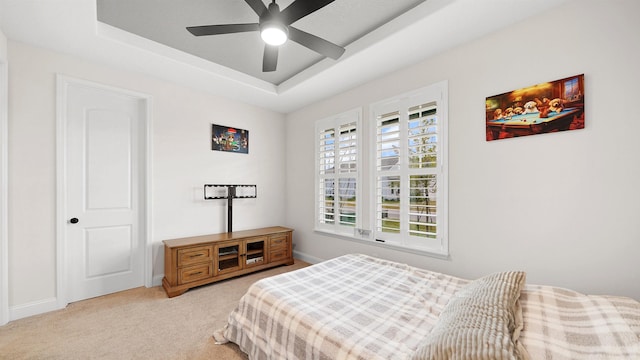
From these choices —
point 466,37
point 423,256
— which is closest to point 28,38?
point 466,37

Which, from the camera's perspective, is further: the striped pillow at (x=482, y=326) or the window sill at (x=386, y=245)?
the window sill at (x=386, y=245)

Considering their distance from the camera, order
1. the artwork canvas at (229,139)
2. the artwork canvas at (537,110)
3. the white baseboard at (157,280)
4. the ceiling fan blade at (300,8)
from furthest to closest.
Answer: the artwork canvas at (229,139) → the white baseboard at (157,280) → the artwork canvas at (537,110) → the ceiling fan blade at (300,8)

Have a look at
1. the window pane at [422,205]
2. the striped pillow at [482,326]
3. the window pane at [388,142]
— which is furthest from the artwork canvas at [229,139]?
the striped pillow at [482,326]

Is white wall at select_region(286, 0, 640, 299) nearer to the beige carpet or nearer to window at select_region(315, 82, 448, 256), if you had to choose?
window at select_region(315, 82, 448, 256)

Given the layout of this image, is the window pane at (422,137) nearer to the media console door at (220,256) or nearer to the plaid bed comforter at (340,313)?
the plaid bed comforter at (340,313)

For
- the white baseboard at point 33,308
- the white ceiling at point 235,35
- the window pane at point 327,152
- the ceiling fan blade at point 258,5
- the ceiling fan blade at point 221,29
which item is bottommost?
the white baseboard at point 33,308

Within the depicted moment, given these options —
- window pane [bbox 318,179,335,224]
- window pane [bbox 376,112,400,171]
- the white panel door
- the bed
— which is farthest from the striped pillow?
the white panel door

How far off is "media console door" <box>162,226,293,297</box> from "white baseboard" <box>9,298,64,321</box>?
0.94 metres

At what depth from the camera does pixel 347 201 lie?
349 centimetres

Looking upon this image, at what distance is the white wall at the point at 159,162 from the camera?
2.36m

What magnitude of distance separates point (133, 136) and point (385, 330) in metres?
3.44

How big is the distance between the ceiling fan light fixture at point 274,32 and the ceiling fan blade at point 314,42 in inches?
2.9

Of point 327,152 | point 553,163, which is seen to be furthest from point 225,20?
point 553,163

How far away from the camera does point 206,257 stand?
3057 mm
